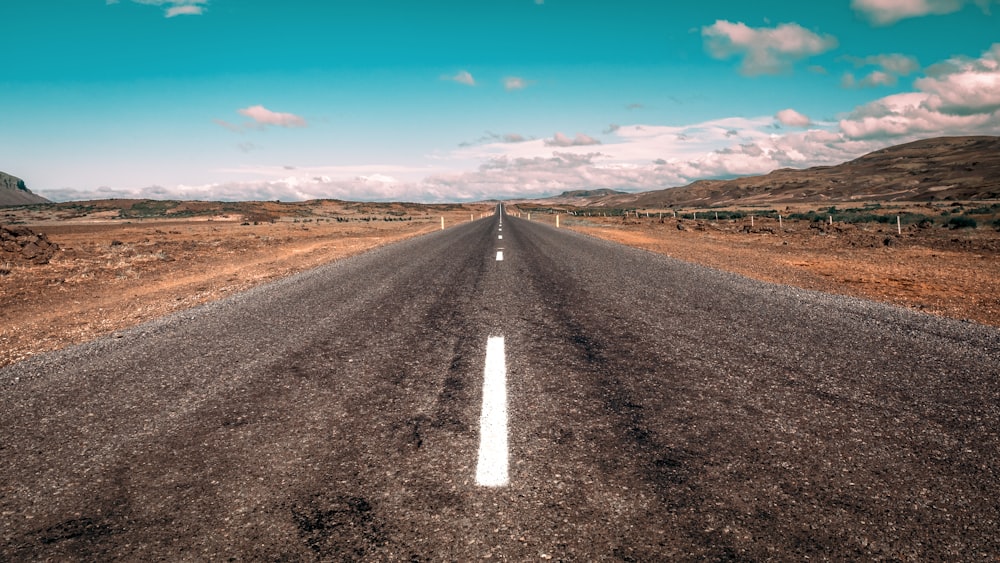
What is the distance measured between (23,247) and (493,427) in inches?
979

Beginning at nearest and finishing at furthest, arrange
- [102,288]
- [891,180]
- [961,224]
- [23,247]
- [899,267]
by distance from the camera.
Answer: [102,288] < [899,267] < [23,247] < [961,224] < [891,180]

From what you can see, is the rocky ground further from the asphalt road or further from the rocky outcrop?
the asphalt road

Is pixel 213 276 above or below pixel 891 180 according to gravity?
below

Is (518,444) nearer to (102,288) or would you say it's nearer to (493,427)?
(493,427)

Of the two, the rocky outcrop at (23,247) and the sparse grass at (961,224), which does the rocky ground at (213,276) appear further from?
the sparse grass at (961,224)

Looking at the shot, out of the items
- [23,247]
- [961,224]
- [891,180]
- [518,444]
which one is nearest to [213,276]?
[23,247]

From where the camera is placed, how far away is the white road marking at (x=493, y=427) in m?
2.71

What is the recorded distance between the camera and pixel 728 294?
8.38 meters

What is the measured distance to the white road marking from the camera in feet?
8.90

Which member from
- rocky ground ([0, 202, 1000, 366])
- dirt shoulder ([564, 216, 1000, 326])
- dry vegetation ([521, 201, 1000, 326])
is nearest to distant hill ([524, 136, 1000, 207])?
dry vegetation ([521, 201, 1000, 326])

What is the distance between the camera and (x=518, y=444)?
10.1 ft

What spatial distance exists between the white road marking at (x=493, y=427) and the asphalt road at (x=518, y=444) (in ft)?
0.14

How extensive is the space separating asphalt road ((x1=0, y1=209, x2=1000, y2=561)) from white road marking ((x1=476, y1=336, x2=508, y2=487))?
4 centimetres

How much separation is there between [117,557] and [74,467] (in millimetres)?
Result: 1178
